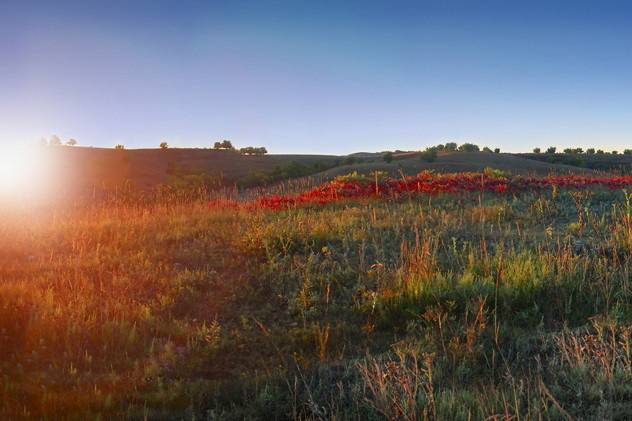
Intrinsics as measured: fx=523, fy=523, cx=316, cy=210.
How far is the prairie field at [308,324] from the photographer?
387cm

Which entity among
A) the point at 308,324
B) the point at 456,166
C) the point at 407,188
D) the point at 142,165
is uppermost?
the point at 142,165

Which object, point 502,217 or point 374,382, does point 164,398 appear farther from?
point 502,217

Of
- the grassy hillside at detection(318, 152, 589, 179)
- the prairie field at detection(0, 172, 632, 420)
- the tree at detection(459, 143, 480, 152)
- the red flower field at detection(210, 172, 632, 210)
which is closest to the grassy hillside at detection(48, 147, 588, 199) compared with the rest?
the grassy hillside at detection(318, 152, 589, 179)

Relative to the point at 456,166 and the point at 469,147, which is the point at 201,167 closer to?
the point at 456,166

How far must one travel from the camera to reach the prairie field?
3.87m

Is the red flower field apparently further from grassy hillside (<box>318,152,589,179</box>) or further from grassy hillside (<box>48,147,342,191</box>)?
grassy hillside (<box>48,147,342,191</box>)

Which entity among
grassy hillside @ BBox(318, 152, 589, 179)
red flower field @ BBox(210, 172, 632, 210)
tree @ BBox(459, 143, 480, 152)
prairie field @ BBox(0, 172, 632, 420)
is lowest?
prairie field @ BBox(0, 172, 632, 420)

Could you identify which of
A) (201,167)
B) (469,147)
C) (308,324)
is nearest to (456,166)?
(201,167)

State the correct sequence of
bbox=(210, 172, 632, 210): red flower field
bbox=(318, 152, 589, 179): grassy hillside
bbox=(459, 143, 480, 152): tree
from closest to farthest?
bbox=(210, 172, 632, 210): red flower field
bbox=(318, 152, 589, 179): grassy hillside
bbox=(459, 143, 480, 152): tree

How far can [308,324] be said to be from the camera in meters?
5.82

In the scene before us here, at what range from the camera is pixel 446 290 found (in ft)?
20.4

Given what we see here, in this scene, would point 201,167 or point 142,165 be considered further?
point 201,167

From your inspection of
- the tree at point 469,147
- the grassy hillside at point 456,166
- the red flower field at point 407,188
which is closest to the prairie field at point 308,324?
the red flower field at point 407,188

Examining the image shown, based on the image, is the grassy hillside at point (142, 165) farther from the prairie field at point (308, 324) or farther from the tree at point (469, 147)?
the prairie field at point (308, 324)
